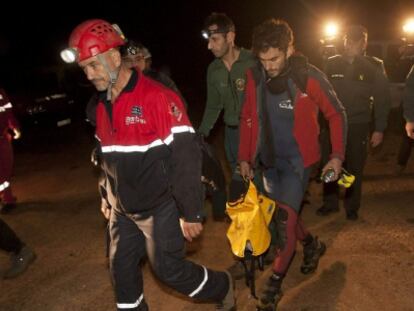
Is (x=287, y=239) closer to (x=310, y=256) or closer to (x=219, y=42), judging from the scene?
(x=310, y=256)

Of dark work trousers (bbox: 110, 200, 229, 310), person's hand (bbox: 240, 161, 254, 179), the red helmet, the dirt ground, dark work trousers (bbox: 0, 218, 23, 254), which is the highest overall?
the red helmet

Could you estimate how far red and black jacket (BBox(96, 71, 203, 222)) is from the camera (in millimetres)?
2936

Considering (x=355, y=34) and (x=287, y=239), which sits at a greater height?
(x=355, y=34)

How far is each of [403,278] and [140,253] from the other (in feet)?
8.05

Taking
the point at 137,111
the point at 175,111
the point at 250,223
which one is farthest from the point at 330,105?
the point at 137,111

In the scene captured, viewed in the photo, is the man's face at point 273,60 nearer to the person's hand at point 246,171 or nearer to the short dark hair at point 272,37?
the short dark hair at point 272,37

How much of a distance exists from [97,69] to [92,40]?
185 millimetres

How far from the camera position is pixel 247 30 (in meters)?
42.2

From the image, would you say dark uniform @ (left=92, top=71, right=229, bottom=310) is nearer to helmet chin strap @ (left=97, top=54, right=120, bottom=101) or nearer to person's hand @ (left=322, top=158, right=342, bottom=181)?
helmet chin strap @ (left=97, top=54, right=120, bottom=101)

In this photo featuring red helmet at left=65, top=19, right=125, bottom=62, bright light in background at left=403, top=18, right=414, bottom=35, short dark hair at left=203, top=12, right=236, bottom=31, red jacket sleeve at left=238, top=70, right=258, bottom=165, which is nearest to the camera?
red helmet at left=65, top=19, right=125, bottom=62

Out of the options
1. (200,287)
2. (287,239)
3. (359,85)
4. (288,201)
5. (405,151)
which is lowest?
(405,151)

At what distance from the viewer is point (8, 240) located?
15.6ft

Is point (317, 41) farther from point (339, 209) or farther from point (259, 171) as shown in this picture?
point (259, 171)

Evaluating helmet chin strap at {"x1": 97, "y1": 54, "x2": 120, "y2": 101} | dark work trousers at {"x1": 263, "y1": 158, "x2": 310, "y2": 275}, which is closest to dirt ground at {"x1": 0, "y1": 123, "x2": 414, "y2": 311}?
dark work trousers at {"x1": 263, "y1": 158, "x2": 310, "y2": 275}
